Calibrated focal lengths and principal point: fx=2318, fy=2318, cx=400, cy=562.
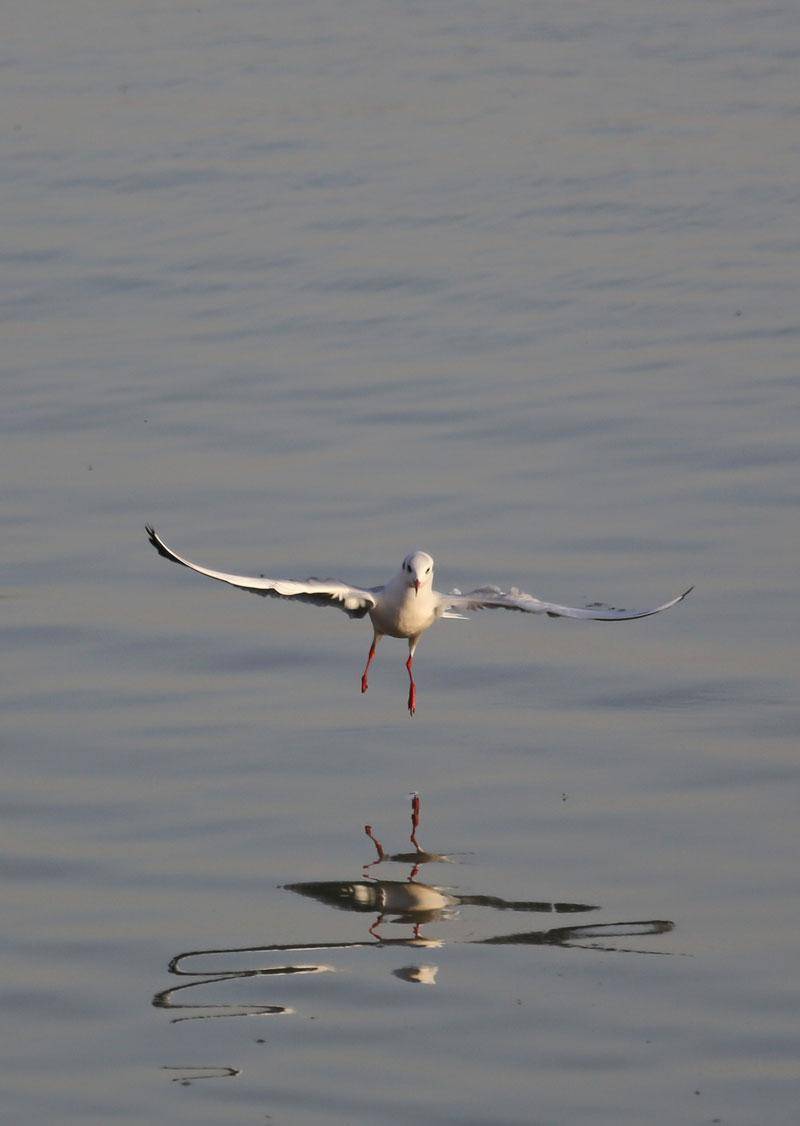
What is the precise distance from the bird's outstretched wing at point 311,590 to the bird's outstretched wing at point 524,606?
0.69 meters

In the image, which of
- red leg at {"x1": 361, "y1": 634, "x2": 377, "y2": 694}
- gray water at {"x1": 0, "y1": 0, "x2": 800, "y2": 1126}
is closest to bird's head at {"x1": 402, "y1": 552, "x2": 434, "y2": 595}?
red leg at {"x1": 361, "y1": 634, "x2": 377, "y2": 694}

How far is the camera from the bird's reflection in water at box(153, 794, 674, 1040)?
12.5 metres

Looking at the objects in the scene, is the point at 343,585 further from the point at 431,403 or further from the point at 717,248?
the point at 717,248

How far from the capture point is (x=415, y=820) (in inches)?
579

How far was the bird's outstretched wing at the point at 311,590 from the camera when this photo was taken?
15.7 metres

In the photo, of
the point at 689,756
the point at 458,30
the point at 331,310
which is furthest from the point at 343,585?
the point at 458,30

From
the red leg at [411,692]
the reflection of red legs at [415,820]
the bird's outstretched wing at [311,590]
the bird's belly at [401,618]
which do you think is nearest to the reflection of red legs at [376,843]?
the reflection of red legs at [415,820]

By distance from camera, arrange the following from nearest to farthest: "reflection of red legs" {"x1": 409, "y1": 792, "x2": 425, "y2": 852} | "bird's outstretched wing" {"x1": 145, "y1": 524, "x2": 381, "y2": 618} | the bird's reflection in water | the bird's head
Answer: the bird's reflection in water
"reflection of red legs" {"x1": 409, "y1": 792, "x2": 425, "y2": 852}
"bird's outstretched wing" {"x1": 145, "y1": 524, "x2": 381, "y2": 618}
the bird's head

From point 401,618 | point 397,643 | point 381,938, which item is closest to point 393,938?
point 381,938

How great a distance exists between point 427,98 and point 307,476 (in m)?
20.6

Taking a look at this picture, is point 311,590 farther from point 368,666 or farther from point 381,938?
point 381,938

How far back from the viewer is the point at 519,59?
43938mm

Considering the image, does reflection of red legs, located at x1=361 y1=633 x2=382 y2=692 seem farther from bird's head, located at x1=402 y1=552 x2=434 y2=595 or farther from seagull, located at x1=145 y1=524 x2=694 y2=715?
bird's head, located at x1=402 y1=552 x2=434 y2=595

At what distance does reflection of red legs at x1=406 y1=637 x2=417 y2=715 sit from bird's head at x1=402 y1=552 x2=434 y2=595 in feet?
1.96
